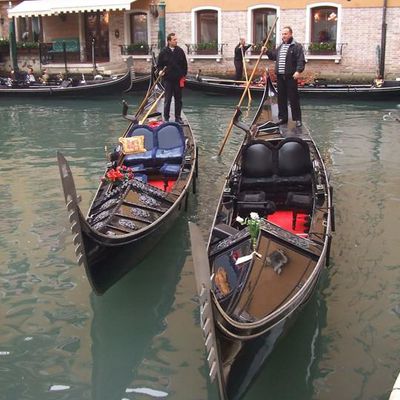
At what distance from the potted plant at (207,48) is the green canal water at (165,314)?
5135 millimetres

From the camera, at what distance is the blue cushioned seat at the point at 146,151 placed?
350cm

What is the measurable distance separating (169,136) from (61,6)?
673 cm

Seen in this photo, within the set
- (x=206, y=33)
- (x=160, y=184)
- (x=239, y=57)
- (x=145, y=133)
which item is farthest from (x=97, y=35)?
(x=160, y=184)

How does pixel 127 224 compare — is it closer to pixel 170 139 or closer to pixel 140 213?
pixel 140 213

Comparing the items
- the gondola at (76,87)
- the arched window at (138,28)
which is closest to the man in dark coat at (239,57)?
the gondola at (76,87)

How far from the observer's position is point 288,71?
167 inches

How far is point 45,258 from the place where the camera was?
2889mm

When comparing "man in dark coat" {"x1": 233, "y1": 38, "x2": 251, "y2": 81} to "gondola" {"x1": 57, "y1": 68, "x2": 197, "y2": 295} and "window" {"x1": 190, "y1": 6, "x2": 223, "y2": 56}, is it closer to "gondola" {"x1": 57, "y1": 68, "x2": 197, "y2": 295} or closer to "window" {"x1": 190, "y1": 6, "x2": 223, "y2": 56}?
"window" {"x1": 190, "y1": 6, "x2": 223, "y2": 56}

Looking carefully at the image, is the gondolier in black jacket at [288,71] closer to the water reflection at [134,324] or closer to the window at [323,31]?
the water reflection at [134,324]

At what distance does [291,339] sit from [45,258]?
4.20 ft

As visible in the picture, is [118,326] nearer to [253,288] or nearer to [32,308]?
[32,308]

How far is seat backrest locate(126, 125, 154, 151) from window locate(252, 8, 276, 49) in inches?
214

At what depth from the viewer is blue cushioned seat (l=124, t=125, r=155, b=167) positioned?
350 cm

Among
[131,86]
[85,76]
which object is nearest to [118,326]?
[131,86]
